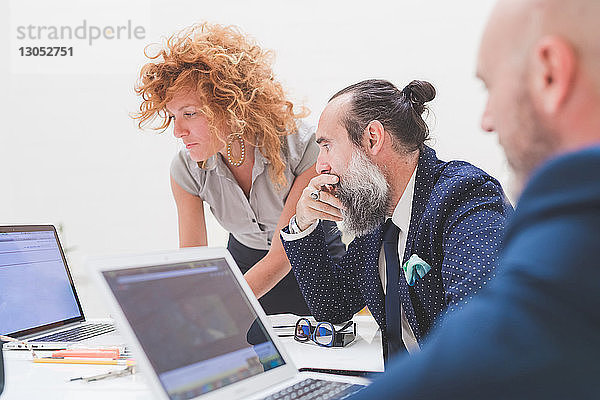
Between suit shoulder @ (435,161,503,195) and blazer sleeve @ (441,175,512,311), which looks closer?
blazer sleeve @ (441,175,512,311)

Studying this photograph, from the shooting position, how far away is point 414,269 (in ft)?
4.61

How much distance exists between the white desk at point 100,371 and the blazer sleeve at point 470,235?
221 millimetres

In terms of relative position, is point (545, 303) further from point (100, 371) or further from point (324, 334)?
point (324, 334)

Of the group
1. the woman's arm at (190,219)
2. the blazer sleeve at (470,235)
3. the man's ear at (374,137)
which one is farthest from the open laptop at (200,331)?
the woman's arm at (190,219)

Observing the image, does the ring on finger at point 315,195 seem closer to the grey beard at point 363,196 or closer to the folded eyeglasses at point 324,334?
the grey beard at point 363,196

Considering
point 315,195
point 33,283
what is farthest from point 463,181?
point 33,283

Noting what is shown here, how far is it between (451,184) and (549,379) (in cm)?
110

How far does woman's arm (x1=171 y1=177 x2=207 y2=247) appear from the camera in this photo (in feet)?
6.77

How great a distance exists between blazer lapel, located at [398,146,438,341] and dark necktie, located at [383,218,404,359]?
0.07 ft

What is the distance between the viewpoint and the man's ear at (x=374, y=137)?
1635mm

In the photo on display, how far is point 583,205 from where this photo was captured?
0.36m

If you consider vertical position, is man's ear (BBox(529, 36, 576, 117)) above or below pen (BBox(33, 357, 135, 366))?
above

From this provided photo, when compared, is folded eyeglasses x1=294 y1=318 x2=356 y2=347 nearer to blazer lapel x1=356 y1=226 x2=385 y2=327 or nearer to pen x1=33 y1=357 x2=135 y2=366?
blazer lapel x1=356 y1=226 x2=385 y2=327

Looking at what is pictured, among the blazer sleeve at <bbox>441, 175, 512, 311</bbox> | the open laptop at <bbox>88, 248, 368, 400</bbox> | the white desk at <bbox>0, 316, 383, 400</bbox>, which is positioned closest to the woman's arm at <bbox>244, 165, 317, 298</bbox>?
the white desk at <bbox>0, 316, 383, 400</bbox>
